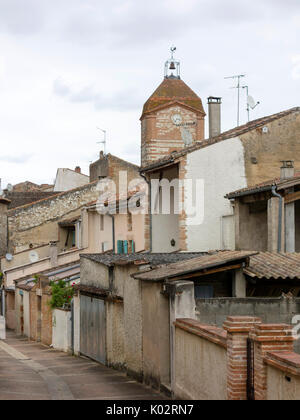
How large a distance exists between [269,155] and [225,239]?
3.48m

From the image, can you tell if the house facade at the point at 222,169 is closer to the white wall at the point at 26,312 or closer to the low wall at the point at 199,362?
A: the low wall at the point at 199,362

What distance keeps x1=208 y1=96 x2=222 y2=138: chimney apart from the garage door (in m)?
10.5

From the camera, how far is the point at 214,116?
30.6 metres

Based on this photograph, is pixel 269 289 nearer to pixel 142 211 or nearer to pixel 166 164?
pixel 166 164

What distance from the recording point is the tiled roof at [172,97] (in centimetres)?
4662

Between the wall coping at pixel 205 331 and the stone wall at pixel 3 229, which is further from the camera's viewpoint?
the stone wall at pixel 3 229

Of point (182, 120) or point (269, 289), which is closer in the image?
point (269, 289)

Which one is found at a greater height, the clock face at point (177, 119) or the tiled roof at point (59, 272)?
the clock face at point (177, 119)

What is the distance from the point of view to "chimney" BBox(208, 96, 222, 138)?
30.4 meters

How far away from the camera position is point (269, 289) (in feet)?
56.3

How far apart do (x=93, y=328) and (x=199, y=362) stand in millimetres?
9754

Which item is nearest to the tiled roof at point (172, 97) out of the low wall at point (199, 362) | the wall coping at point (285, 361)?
the low wall at point (199, 362)

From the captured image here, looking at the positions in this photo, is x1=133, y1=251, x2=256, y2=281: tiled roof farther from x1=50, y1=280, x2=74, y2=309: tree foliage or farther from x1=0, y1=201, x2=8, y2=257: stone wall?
Answer: x1=0, y1=201, x2=8, y2=257: stone wall
